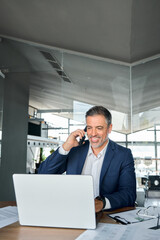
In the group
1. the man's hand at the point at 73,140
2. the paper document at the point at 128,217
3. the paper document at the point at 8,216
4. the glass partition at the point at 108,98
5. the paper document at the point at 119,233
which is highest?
the glass partition at the point at 108,98

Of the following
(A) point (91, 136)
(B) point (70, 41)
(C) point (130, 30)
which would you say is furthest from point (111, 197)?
(B) point (70, 41)

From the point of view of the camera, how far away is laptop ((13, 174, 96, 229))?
106cm

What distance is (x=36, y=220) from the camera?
1146mm

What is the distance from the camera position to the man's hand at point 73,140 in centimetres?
199

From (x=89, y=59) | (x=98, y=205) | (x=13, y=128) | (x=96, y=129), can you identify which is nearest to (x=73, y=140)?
(x=96, y=129)

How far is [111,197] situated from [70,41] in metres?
3.48

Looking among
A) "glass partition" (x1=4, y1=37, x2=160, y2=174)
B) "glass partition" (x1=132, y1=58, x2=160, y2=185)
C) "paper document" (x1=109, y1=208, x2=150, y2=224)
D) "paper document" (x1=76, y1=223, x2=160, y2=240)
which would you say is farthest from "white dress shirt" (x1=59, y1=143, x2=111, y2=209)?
"glass partition" (x1=132, y1=58, x2=160, y2=185)

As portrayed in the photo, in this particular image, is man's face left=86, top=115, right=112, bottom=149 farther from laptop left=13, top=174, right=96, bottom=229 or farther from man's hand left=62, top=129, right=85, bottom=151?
laptop left=13, top=174, right=96, bottom=229

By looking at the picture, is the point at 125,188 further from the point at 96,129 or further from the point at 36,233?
the point at 36,233

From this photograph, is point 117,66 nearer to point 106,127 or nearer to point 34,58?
point 34,58

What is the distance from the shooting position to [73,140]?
6.64 feet

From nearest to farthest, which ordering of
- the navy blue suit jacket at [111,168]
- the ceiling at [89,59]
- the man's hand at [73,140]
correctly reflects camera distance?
the navy blue suit jacket at [111,168] < the man's hand at [73,140] < the ceiling at [89,59]

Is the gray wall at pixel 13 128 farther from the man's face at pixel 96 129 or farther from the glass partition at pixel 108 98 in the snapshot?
the man's face at pixel 96 129

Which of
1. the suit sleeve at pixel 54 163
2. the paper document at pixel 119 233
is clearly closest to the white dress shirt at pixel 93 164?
the suit sleeve at pixel 54 163
